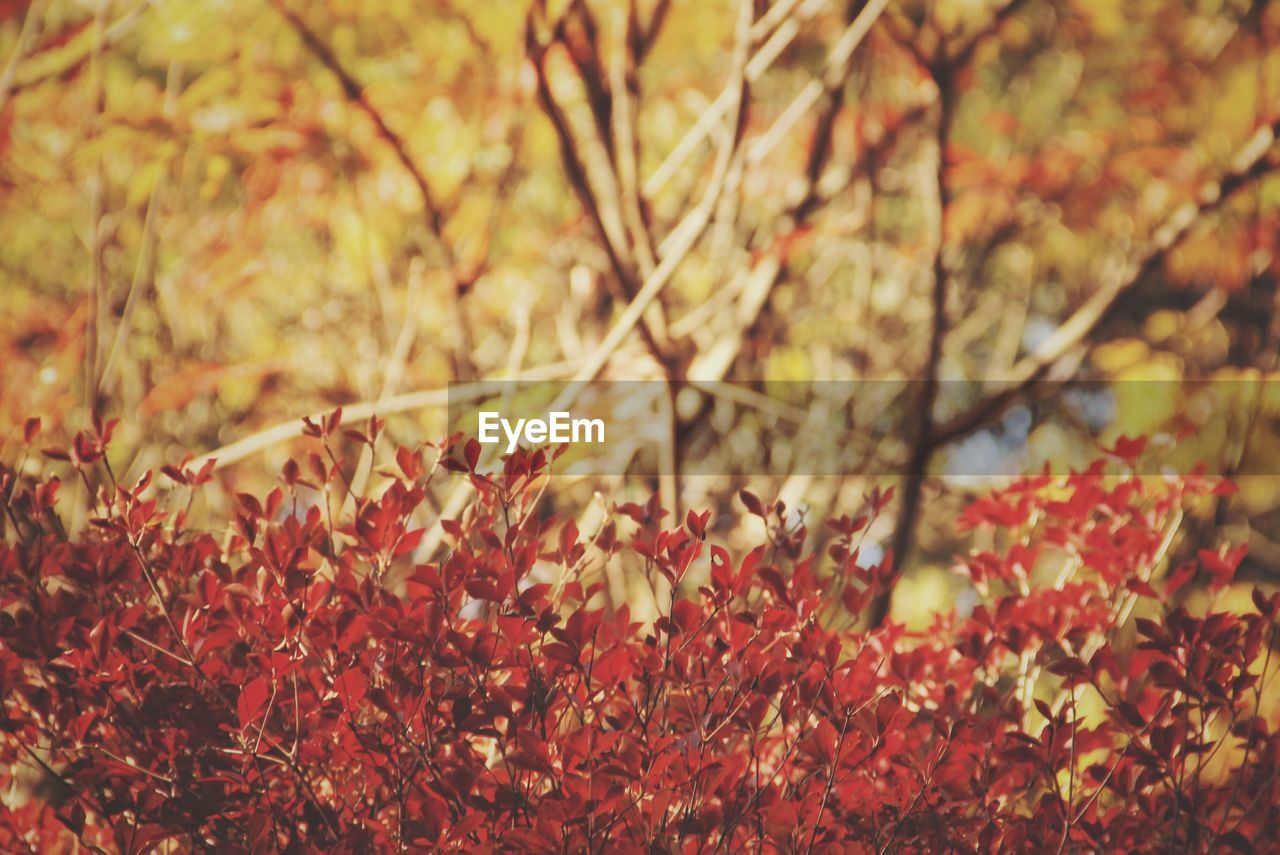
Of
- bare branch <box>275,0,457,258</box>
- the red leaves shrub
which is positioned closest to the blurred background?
bare branch <box>275,0,457,258</box>

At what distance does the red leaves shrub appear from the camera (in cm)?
121

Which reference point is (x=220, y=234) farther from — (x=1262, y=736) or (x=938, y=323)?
(x=1262, y=736)

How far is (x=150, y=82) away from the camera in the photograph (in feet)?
11.0

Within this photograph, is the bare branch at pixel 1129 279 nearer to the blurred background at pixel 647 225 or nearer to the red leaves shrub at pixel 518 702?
the blurred background at pixel 647 225

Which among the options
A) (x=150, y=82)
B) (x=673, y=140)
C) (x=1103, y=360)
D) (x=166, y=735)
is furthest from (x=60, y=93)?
(x=1103, y=360)

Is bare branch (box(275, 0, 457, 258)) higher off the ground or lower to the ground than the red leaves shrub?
higher

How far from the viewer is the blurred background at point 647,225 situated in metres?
2.87

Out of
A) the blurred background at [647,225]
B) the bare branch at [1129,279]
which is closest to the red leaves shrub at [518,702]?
the bare branch at [1129,279]

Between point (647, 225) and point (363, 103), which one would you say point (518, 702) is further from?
point (363, 103)

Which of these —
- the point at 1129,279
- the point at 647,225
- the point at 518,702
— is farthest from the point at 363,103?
the point at 1129,279

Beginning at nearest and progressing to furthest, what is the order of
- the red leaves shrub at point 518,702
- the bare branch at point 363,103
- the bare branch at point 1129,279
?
the red leaves shrub at point 518,702
the bare branch at point 1129,279
the bare branch at point 363,103

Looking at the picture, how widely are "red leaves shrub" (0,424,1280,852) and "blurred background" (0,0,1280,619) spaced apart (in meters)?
1.16

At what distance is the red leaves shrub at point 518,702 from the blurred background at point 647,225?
116 centimetres

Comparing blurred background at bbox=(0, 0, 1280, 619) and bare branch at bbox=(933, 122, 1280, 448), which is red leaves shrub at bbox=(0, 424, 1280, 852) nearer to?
bare branch at bbox=(933, 122, 1280, 448)
